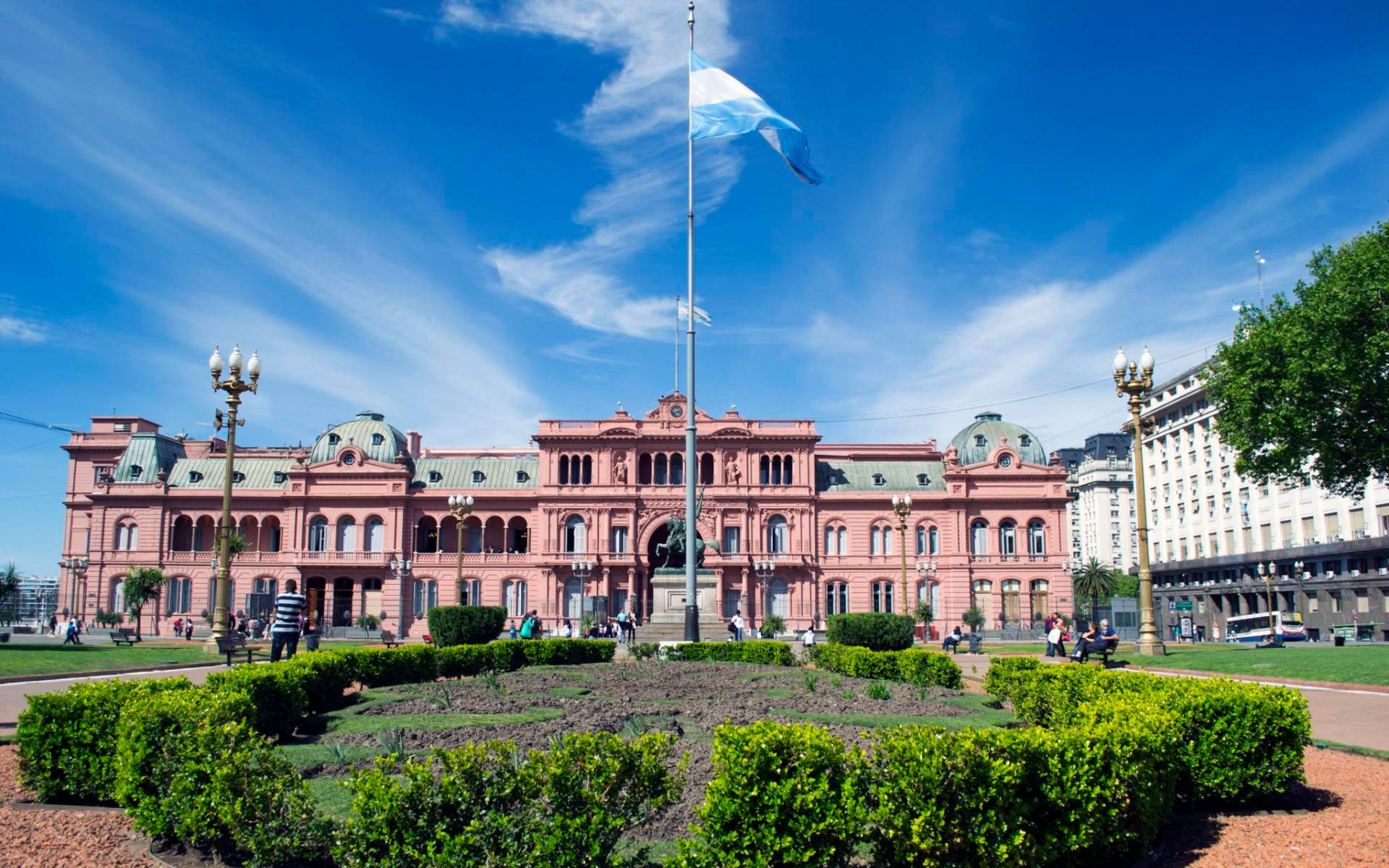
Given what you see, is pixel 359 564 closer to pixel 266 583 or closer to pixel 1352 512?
pixel 266 583

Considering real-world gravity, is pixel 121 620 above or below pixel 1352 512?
below

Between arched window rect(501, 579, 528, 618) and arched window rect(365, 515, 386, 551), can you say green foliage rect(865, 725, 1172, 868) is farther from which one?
arched window rect(365, 515, 386, 551)

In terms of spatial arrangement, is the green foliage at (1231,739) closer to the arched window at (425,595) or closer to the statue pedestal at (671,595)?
the statue pedestal at (671,595)

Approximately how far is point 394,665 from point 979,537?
5278 cm

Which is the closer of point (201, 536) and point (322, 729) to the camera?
point (322, 729)

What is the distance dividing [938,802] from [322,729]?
10753 mm

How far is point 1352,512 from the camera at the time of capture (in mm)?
63781

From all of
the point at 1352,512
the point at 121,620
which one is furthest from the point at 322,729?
the point at 1352,512

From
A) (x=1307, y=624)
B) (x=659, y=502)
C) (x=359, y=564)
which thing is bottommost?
(x=1307, y=624)

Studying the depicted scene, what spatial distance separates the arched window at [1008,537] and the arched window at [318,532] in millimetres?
47844

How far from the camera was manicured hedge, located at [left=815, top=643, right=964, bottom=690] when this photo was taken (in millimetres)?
20641

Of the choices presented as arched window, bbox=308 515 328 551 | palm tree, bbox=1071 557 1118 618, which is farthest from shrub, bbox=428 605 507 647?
palm tree, bbox=1071 557 1118 618

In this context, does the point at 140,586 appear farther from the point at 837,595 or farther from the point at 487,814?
the point at 487,814

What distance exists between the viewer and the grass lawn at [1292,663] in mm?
22656
